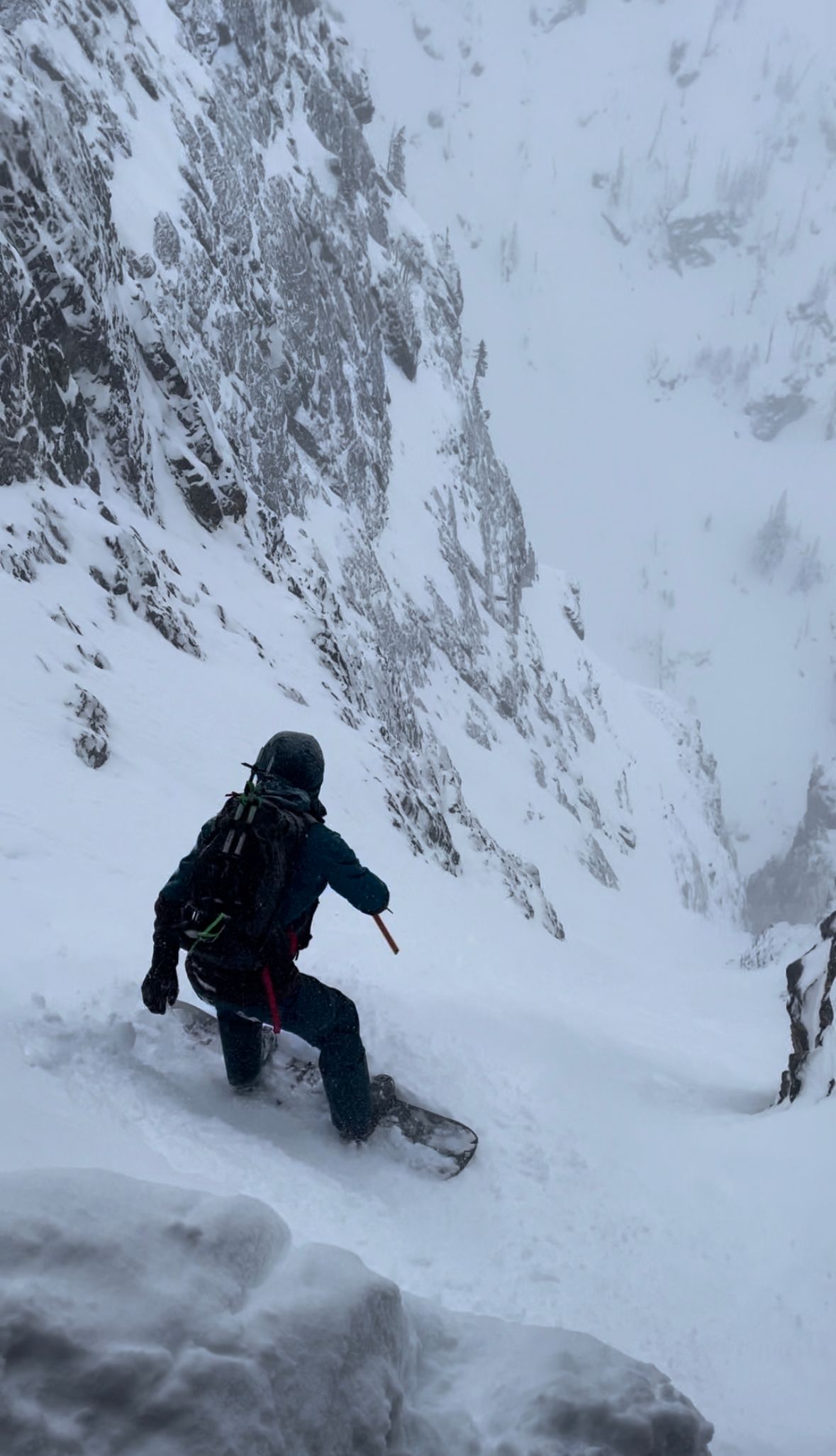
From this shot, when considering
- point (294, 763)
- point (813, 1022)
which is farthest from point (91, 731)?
point (813, 1022)

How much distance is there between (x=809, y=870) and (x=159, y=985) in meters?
107

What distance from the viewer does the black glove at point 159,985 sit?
14.2 feet

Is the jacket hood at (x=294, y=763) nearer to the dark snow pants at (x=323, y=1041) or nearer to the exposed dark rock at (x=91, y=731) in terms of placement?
the dark snow pants at (x=323, y=1041)

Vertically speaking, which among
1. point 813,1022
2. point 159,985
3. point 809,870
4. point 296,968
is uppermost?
point 809,870

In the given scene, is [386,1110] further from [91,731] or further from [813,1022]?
[91,731]

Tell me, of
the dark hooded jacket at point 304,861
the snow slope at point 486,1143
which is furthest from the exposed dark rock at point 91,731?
the dark hooded jacket at point 304,861

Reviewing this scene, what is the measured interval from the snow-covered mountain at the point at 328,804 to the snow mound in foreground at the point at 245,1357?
15 millimetres

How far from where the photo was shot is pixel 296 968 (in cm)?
443

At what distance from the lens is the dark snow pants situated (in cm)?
441

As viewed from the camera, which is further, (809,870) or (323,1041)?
(809,870)

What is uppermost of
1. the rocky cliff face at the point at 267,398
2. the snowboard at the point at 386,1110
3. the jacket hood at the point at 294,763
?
the rocky cliff face at the point at 267,398

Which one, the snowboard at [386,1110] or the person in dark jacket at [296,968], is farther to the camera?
the snowboard at [386,1110]

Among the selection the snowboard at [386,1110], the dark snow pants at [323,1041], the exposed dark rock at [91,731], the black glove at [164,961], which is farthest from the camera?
the exposed dark rock at [91,731]

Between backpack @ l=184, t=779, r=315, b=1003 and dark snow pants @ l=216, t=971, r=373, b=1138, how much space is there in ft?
1.07
